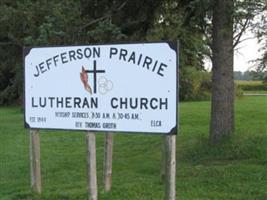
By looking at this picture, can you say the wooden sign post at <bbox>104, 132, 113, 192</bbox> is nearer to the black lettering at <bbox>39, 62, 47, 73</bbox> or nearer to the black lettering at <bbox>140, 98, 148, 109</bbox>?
the black lettering at <bbox>39, 62, 47, 73</bbox>

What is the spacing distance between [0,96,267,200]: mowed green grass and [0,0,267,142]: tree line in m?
0.75

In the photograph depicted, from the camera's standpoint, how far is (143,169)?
38.1 feet

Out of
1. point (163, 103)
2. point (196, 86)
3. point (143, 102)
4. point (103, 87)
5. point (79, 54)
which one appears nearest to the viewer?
point (163, 103)

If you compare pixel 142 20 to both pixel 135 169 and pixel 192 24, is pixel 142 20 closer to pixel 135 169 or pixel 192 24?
pixel 192 24

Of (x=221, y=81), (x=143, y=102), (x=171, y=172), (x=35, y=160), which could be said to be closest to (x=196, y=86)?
(x=221, y=81)

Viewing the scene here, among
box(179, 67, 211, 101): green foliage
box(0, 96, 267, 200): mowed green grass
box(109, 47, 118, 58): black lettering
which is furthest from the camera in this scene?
box(179, 67, 211, 101): green foliage

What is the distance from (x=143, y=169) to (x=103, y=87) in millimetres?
4242

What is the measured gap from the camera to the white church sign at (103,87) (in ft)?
23.6

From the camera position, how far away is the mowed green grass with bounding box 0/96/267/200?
354 inches

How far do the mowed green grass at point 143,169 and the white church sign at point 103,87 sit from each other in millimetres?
1424

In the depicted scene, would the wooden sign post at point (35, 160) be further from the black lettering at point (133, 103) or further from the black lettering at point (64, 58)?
the black lettering at point (133, 103)

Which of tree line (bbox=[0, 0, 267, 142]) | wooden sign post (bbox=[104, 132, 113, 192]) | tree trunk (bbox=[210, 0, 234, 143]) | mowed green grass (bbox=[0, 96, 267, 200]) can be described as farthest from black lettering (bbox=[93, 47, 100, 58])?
tree trunk (bbox=[210, 0, 234, 143])

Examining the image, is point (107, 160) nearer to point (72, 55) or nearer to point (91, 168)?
point (91, 168)

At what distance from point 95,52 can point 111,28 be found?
4.86m
